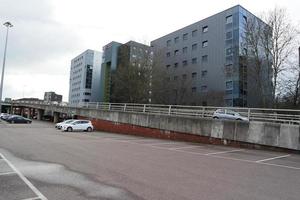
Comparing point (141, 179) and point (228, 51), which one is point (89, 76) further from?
point (141, 179)

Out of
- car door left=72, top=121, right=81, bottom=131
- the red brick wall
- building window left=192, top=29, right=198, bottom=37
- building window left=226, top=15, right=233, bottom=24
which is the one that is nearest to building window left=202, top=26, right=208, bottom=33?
building window left=192, top=29, right=198, bottom=37

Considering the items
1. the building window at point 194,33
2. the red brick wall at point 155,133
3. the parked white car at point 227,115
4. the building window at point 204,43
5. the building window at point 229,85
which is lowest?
the red brick wall at point 155,133

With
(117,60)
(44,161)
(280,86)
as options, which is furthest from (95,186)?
(117,60)

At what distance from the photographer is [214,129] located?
21531mm

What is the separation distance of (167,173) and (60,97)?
493 feet

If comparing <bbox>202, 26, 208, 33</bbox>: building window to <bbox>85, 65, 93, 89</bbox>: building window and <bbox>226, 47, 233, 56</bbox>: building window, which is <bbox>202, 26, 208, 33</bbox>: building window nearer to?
<bbox>226, 47, 233, 56</bbox>: building window

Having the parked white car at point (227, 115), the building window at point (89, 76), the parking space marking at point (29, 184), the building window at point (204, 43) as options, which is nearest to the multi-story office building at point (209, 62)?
the building window at point (204, 43)

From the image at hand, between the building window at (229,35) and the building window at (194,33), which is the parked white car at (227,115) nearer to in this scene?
the building window at (229,35)

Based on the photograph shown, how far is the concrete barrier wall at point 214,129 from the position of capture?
17312 mm

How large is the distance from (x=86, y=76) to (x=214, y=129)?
11542 centimetres

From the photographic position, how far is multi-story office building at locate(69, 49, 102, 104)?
129000 mm

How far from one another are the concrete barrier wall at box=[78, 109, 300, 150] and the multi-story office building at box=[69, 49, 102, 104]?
9492cm

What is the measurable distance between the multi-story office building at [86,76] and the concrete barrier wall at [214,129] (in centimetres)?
9492

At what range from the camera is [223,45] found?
5744cm
